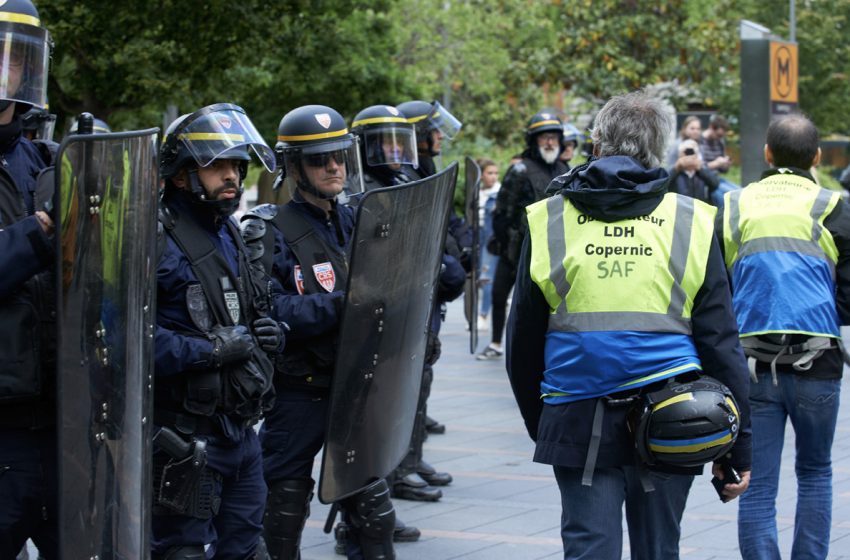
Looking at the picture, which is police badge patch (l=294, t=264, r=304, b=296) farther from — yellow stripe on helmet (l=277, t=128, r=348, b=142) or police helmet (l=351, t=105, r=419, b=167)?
police helmet (l=351, t=105, r=419, b=167)

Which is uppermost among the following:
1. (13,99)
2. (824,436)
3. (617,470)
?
(13,99)

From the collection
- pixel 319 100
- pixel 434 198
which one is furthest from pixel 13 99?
pixel 319 100

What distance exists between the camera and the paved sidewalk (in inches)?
228

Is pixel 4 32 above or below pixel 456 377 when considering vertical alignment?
above

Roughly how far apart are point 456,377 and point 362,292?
6789 mm

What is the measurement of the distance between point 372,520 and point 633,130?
178 cm

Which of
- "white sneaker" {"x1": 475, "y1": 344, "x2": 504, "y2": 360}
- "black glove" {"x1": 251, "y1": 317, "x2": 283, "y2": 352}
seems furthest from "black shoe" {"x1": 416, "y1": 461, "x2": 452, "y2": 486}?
"white sneaker" {"x1": 475, "y1": 344, "x2": 504, "y2": 360}

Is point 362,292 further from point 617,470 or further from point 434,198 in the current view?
point 617,470

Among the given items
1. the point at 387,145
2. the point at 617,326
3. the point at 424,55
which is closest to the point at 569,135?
the point at 387,145

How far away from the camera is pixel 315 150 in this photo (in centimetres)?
472

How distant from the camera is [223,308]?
3926 millimetres

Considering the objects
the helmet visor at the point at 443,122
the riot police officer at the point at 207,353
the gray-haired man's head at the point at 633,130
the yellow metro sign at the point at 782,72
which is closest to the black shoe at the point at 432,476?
the helmet visor at the point at 443,122

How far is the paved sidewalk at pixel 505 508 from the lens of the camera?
5.79m

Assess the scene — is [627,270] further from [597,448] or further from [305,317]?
[305,317]
